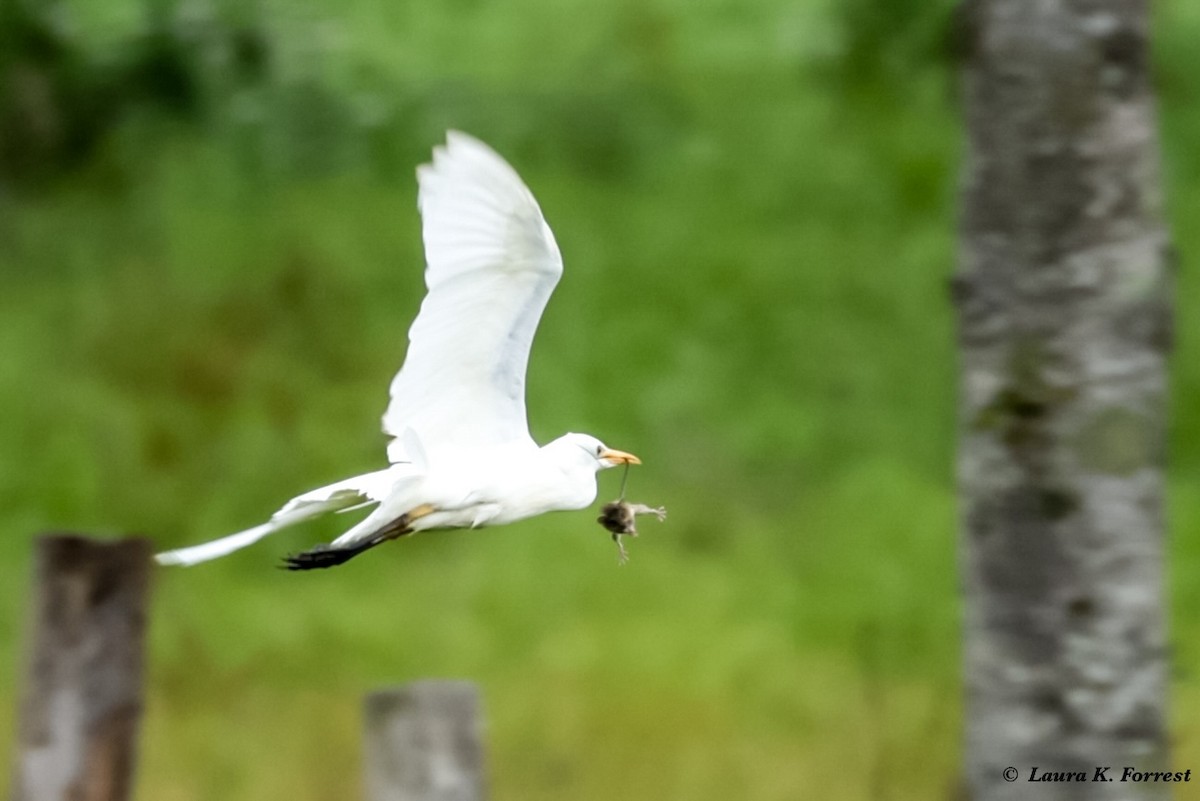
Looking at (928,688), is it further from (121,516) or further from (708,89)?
(708,89)

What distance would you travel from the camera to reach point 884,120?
9234 millimetres

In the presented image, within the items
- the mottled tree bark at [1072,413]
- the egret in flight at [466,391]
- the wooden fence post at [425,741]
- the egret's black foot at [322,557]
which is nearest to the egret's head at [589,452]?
the egret in flight at [466,391]

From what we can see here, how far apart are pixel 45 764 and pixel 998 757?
5.42 feet

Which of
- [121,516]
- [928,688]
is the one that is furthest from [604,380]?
[928,688]

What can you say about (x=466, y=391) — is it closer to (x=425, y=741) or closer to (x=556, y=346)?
(x=425, y=741)

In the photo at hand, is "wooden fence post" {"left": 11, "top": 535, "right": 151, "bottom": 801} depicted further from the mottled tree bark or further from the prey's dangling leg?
the mottled tree bark

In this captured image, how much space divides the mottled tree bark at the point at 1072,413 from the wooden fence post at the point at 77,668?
5.05 ft

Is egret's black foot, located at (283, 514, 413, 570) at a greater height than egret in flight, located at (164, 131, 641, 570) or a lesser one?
lesser

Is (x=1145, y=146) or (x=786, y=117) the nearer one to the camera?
(x=1145, y=146)

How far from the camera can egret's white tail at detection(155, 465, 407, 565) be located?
3.75 m

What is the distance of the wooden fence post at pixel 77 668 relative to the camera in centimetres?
304

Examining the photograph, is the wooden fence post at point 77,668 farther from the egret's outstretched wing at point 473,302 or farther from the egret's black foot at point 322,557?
the egret's outstretched wing at point 473,302

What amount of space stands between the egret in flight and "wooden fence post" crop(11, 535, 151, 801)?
693 mm

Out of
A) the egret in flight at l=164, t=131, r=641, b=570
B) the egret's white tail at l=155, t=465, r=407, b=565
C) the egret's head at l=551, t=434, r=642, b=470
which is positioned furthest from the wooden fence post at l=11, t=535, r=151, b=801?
the egret's head at l=551, t=434, r=642, b=470
